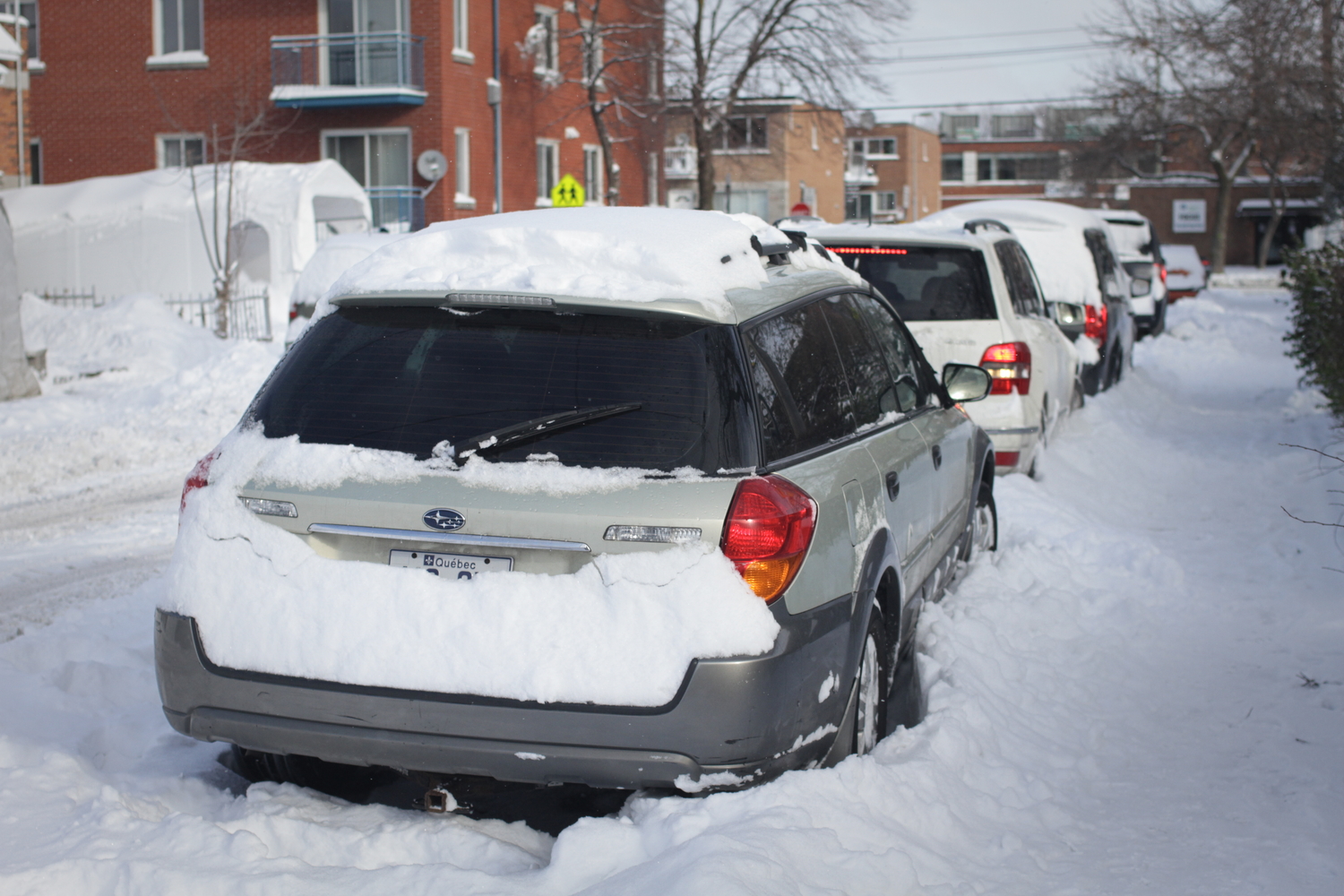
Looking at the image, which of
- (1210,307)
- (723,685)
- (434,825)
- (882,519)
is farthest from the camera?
(1210,307)

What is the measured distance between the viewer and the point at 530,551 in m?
3.43

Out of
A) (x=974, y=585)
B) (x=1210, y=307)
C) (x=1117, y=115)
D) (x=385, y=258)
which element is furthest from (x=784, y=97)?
(x=385, y=258)

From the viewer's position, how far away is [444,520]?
136 inches

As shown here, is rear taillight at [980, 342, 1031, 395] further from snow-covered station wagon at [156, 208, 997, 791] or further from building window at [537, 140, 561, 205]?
building window at [537, 140, 561, 205]

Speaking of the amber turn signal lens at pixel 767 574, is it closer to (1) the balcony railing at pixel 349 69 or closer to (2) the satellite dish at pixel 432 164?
(2) the satellite dish at pixel 432 164

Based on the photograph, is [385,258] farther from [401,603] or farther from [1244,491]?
[1244,491]

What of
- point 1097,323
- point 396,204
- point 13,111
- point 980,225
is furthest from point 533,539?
point 396,204

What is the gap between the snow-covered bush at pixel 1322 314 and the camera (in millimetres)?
10227

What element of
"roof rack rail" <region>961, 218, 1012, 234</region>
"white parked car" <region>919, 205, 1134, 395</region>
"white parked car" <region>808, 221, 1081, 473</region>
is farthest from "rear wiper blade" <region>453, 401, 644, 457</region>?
"white parked car" <region>919, 205, 1134, 395</region>

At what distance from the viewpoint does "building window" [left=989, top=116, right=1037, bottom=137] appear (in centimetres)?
9944

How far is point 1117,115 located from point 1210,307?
22378 millimetres

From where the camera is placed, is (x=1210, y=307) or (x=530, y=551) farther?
(x=1210, y=307)

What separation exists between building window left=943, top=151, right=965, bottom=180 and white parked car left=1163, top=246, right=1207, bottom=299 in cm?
6697

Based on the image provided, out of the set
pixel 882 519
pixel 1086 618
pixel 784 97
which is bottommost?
pixel 1086 618
